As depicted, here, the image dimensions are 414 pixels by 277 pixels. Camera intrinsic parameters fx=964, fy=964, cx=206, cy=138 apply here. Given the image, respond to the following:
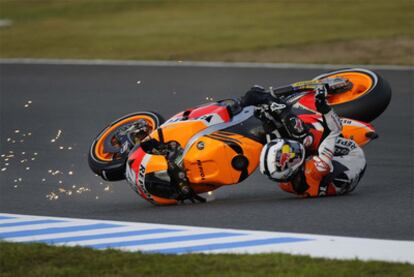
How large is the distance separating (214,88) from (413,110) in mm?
3218

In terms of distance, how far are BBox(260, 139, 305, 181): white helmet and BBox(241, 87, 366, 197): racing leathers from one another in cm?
19

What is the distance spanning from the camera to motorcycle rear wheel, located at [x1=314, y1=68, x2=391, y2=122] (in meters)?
9.35

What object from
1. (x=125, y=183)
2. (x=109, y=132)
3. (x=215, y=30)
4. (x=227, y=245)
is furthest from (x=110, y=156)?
(x=215, y=30)

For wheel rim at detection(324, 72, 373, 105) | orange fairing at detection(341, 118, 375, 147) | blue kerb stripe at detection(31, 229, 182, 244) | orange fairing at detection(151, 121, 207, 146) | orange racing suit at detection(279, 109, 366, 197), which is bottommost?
blue kerb stripe at detection(31, 229, 182, 244)

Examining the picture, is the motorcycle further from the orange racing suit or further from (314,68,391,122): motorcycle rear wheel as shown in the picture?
the orange racing suit

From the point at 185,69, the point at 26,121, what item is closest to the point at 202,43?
the point at 185,69

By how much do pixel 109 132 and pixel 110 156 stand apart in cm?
28

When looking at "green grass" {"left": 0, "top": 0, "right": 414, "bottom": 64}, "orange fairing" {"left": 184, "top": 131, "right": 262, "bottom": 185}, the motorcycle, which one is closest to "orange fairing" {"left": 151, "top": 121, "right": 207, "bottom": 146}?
the motorcycle

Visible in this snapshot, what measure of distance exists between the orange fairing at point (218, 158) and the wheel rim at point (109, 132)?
0.90 meters

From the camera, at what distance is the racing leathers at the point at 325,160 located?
28.2 ft

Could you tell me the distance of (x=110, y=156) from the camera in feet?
30.0

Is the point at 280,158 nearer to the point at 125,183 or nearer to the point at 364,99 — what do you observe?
the point at 364,99

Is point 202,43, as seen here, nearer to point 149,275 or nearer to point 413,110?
point 413,110

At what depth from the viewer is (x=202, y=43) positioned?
770 inches
